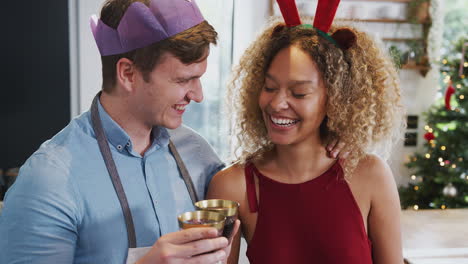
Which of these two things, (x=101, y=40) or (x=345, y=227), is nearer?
(x=101, y=40)

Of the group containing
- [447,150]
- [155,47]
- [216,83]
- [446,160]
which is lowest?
[446,160]

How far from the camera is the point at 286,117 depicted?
60.7 inches

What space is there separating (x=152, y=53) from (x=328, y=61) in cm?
61

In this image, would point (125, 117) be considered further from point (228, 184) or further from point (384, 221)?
point (384, 221)

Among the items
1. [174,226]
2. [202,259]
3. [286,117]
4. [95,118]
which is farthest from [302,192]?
[95,118]

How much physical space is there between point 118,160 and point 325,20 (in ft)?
2.89

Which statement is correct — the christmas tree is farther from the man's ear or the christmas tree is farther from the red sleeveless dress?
the man's ear

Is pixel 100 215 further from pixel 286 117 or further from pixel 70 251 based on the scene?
pixel 286 117

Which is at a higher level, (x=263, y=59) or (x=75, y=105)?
(x=263, y=59)

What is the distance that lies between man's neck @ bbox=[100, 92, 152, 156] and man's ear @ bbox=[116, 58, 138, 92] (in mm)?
43

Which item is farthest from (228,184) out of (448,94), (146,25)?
(448,94)

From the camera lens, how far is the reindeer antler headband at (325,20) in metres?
1.58

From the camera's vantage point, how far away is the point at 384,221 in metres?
1.68

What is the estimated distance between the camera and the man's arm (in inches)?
49.8
